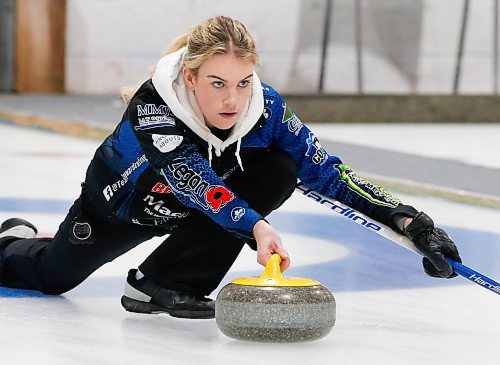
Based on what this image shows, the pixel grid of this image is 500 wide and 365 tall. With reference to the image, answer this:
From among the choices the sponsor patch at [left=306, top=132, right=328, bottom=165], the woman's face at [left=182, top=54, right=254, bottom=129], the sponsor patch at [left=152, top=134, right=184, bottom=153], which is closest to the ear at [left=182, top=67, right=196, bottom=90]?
the woman's face at [left=182, top=54, right=254, bottom=129]

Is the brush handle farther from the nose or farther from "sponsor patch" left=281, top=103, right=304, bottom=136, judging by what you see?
the nose

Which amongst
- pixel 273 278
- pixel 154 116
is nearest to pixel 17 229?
pixel 154 116

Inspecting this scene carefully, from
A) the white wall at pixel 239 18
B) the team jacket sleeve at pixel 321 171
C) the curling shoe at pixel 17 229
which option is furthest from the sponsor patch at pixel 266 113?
the white wall at pixel 239 18

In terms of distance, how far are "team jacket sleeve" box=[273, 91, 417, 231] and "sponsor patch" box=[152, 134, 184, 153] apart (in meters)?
0.28

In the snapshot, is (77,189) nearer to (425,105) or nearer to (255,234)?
(255,234)

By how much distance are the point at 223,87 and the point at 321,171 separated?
360mm

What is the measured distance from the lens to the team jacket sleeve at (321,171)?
2.65 metres

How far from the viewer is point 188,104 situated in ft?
8.21

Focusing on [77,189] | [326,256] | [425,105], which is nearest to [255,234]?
[326,256]

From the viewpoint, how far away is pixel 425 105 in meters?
9.33

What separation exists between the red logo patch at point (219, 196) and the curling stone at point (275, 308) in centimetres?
16

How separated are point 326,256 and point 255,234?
121 cm

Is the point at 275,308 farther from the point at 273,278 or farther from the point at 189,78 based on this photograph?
the point at 189,78

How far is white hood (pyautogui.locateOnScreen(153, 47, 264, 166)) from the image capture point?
2.49 meters
